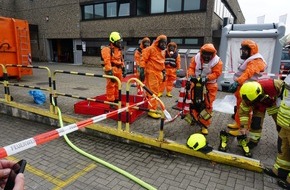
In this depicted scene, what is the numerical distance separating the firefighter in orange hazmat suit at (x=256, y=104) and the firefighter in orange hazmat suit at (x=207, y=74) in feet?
2.18

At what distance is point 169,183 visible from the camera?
10.0 ft

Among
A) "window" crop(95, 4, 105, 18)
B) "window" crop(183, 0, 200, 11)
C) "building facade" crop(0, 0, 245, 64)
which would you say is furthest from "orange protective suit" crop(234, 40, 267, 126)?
"window" crop(95, 4, 105, 18)

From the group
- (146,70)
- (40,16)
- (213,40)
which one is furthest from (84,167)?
(40,16)

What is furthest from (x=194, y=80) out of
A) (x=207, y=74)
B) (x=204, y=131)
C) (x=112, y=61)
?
(x=112, y=61)

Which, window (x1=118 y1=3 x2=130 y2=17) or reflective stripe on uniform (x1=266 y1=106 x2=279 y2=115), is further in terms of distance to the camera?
window (x1=118 y1=3 x2=130 y2=17)

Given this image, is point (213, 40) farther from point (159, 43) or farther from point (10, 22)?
point (10, 22)

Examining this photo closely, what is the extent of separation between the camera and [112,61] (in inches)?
213

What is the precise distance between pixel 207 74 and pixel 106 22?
1481cm

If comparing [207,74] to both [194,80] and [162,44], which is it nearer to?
[194,80]

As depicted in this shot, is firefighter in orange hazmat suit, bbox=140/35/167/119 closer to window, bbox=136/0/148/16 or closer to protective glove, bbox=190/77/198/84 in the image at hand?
protective glove, bbox=190/77/198/84

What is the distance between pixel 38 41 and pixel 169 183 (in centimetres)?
2314

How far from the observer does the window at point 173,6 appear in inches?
561

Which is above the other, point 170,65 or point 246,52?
point 246,52

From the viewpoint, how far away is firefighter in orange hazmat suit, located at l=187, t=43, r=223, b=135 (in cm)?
427
